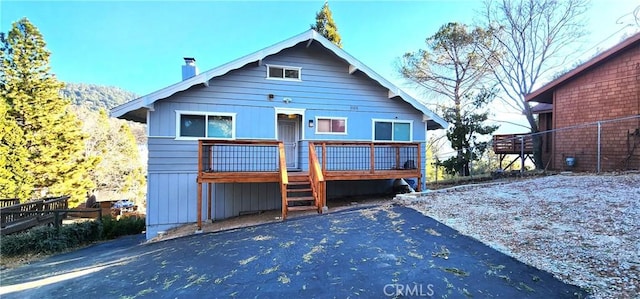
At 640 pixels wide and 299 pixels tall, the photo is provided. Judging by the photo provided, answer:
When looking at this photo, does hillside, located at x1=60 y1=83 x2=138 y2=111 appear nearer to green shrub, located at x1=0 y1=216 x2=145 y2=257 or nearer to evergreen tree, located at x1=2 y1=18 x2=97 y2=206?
evergreen tree, located at x1=2 y1=18 x2=97 y2=206

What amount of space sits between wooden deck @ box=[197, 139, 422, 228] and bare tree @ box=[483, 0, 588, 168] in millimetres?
10611

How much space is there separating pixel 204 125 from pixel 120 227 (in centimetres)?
518

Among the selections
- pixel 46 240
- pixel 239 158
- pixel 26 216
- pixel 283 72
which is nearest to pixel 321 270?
pixel 239 158

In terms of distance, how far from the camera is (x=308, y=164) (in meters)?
8.41

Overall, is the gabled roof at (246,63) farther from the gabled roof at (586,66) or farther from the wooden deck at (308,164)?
the gabled roof at (586,66)

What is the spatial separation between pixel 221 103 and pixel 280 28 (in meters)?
8.54

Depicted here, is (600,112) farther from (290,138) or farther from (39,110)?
(39,110)

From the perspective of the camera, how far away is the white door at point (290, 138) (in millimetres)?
8922

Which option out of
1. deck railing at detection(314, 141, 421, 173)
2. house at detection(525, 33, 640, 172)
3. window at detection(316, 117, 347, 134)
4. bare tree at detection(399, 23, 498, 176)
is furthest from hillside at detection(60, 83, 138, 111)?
house at detection(525, 33, 640, 172)

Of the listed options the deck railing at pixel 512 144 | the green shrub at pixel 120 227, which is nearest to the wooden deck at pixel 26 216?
the green shrub at pixel 120 227

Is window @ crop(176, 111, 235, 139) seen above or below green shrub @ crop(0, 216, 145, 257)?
above

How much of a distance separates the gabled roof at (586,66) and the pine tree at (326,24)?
32.7 ft

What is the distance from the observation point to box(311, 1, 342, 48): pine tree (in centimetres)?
1533

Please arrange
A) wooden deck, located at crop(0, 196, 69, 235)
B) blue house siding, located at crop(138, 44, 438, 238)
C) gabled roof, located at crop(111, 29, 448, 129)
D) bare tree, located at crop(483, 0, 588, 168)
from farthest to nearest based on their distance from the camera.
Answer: bare tree, located at crop(483, 0, 588, 168)
blue house siding, located at crop(138, 44, 438, 238)
wooden deck, located at crop(0, 196, 69, 235)
gabled roof, located at crop(111, 29, 448, 129)
